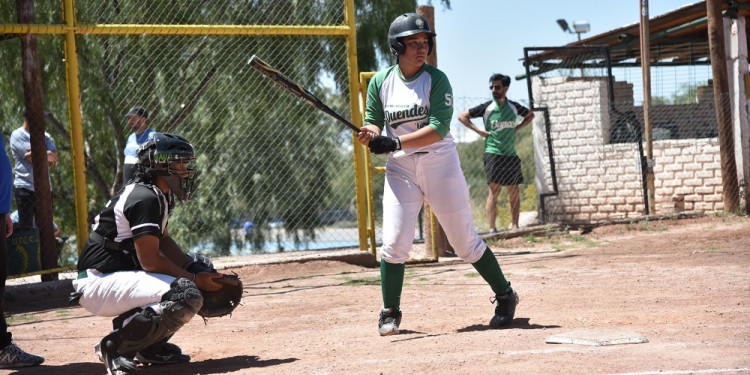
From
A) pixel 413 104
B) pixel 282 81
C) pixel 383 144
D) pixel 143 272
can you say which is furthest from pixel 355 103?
pixel 143 272

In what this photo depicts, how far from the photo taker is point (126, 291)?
15.3 ft

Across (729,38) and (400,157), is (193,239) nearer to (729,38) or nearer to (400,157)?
(729,38)

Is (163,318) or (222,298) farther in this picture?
(222,298)

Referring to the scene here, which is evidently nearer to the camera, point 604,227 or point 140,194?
point 140,194

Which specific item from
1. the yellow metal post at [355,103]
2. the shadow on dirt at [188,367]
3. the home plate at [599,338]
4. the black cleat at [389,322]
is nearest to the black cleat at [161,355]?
the shadow on dirt at [188,367]

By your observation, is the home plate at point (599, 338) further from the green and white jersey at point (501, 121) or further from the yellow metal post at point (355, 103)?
the green and white jersey at point (501, 121)

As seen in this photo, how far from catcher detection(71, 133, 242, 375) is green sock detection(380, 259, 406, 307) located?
1.03 meters

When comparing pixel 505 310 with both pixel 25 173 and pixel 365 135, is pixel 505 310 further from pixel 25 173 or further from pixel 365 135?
pixel 25 173

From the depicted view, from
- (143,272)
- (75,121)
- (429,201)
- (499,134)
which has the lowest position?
(143,272)

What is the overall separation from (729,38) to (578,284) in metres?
8.24

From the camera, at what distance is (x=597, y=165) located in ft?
47.5

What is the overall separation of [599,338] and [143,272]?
8.36 ft

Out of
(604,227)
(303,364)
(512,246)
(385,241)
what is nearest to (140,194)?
(303,364)

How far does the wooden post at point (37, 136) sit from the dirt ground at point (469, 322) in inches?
29.5
